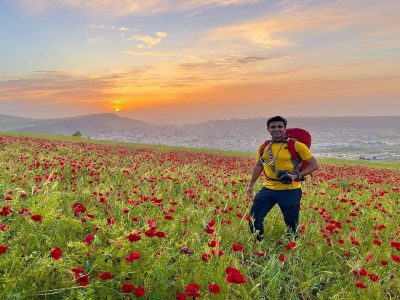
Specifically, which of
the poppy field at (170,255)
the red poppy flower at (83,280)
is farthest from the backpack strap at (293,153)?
the red poppy flower at (83,280)

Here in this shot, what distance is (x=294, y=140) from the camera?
655cm

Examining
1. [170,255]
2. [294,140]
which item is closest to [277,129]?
[294,140]

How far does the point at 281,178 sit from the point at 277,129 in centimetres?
81

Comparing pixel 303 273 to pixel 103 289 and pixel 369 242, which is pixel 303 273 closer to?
pixel 369 242

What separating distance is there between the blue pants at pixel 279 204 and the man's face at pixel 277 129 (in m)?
→ 0.93

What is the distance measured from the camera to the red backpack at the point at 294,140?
6.55 meters

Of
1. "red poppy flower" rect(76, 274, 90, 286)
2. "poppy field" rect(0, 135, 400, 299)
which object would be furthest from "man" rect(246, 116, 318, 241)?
"red poppy flower" rect(76, 274, 90, 286)

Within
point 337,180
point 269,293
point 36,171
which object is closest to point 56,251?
point 269,293

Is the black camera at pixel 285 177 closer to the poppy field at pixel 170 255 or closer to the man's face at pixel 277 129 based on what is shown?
the man's face at pixel 277 129

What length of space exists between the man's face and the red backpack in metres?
0.17

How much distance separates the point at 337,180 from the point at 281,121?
9.71m

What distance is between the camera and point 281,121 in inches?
257

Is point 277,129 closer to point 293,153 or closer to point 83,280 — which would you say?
point 293,153

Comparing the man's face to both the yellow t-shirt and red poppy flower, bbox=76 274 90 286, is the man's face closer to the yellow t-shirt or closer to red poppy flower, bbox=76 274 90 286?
the yellow t-shirt
